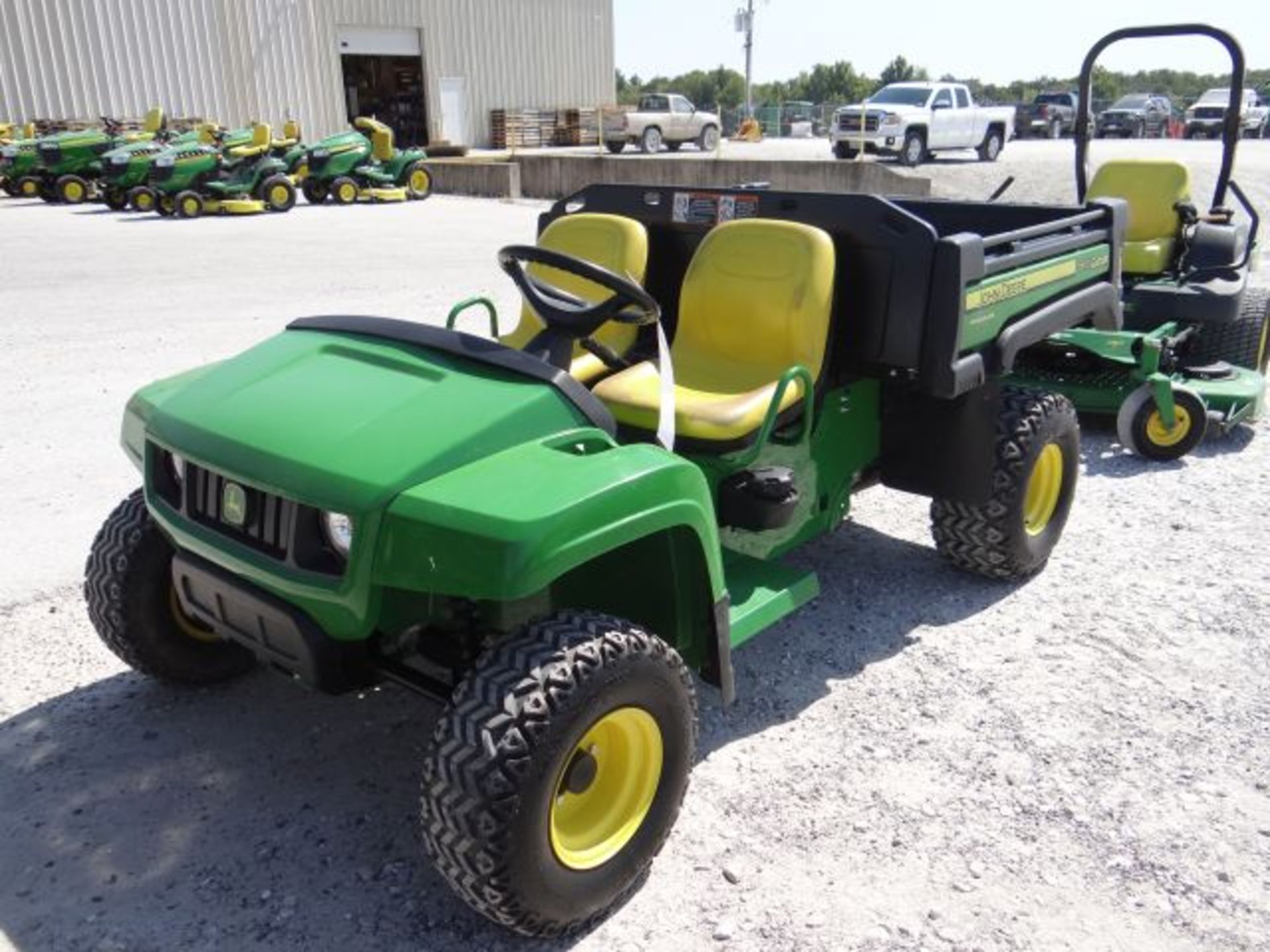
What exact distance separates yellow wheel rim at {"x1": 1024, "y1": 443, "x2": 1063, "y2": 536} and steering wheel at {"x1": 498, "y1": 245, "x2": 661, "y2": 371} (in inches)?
70.7

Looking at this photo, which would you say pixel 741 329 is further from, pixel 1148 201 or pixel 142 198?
pixel 142 198

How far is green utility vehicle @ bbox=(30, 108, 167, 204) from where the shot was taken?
17.0 meters

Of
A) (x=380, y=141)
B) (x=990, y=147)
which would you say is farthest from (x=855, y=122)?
(x=380, y=141)

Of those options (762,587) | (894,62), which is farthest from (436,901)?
(894,62)

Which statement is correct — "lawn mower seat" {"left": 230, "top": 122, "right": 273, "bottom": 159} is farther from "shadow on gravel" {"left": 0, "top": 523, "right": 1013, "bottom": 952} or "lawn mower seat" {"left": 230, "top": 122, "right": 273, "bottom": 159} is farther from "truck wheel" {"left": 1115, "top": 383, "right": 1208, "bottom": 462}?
"shadow on gravel" {"left": 0, "top": 523, "right": 1013, "bottom": 952}

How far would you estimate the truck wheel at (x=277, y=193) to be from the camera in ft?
52.2

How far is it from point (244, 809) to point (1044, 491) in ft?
9.36

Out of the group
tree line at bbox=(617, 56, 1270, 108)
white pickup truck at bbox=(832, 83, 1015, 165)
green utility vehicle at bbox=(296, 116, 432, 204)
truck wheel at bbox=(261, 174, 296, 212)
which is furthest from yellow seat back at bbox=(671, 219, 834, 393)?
Answer: tree line at bbox=(617, 56, 1270, 108)

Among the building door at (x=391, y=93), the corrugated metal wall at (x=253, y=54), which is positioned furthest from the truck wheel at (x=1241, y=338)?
the building door at (x=391, y=93)

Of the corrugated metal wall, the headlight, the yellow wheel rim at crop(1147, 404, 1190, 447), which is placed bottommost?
the yellow wheel rim at crop(1147, 404, 1190, 447)

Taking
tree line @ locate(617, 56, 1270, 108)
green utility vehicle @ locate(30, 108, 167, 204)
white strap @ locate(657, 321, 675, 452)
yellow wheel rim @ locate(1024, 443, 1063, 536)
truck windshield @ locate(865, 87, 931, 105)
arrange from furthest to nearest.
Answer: tree line @ locate(617, 56, 1270, 108) → truck windshield @ locate(865, 87, 931, 105) → green utility vehicle @ locate(30, 108, 167, 204) → yellow wheel rim @ locate(1024, 443, 1063, 536) → white strap @ locate(657, 321, 675, 452)

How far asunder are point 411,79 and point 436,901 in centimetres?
3287

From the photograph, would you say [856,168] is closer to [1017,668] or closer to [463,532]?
[1017,668]

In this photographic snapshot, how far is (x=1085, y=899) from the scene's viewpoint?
237cm
